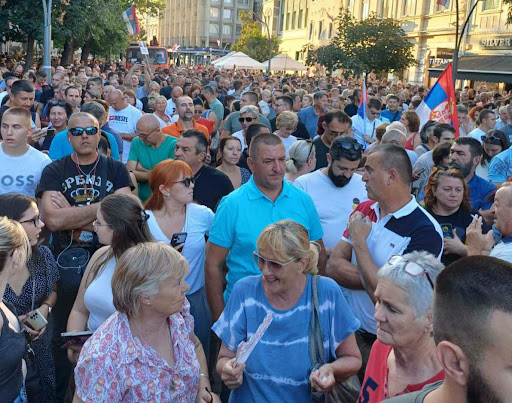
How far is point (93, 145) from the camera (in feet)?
16.5

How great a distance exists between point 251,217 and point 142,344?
1.47 meters

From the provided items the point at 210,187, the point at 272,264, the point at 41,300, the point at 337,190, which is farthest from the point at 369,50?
the point at 272,264

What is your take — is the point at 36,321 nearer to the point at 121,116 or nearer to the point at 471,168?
the point at 471,168

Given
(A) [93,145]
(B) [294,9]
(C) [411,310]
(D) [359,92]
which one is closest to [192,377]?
(C) [411,310]

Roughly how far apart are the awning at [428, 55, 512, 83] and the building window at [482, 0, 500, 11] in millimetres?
4448

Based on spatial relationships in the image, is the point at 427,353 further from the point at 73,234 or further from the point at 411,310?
the point at 73,234

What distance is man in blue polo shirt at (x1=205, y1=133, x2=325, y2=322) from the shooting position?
4266 mm

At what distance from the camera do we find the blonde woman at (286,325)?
10.6 feet

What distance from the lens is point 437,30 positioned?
39.5 meters

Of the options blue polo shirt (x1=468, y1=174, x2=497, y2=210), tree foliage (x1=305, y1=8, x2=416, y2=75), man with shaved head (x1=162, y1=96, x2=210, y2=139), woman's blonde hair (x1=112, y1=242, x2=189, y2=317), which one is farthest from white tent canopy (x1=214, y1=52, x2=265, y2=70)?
woman's blonde hair (x1=112, y1=242, x2=189, y2=317)

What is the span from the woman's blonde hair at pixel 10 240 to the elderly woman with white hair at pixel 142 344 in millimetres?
607

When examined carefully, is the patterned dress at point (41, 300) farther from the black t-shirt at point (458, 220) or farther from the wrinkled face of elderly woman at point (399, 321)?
the black t-shirt at point (458, 220)

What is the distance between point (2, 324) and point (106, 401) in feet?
2.08

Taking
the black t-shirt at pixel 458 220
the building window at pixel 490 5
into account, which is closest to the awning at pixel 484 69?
the building window at pixel 490 5
